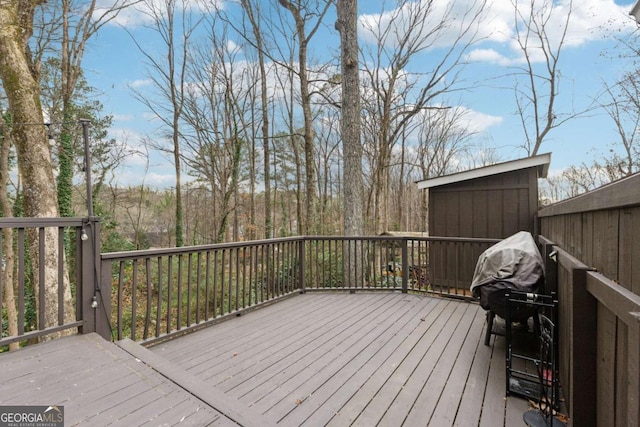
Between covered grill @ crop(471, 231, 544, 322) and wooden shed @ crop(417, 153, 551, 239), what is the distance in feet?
10.9

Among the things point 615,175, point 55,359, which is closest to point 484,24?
point 615,175

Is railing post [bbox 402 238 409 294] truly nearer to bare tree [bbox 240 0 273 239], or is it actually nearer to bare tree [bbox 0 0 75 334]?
bare tree [bbox 0 0 75 334]

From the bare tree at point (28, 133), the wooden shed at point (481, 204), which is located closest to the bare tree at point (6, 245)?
the bare tree at point (28, 133)

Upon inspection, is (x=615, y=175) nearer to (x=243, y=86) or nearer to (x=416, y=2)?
(x=416, y=2)

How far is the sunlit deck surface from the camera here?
1.57 meters

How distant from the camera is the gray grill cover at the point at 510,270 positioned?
259cm

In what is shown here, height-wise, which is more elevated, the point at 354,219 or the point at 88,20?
the point at 88,20

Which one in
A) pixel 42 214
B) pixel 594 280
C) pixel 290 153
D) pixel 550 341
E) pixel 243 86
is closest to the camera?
pixel 594 280

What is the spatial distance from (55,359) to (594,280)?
303cm

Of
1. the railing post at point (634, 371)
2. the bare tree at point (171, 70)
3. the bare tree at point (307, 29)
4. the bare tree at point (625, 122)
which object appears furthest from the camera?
the bare tree at point (171, 70)

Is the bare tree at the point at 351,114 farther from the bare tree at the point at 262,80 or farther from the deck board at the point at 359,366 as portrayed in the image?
the bare tree at the point at 262,80

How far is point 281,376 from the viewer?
2336mm

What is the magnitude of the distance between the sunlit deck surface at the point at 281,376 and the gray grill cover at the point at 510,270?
0.68 meters

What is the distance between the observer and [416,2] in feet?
32.5
